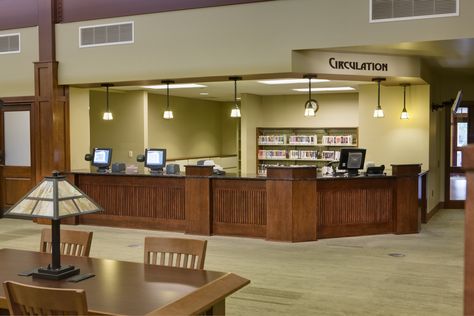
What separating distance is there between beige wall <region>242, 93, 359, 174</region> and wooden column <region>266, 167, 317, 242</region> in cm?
498

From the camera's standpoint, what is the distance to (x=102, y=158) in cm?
952

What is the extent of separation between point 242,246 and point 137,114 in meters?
5.80

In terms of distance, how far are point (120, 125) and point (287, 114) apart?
3980 millimetres

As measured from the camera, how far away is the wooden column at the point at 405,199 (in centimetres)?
837

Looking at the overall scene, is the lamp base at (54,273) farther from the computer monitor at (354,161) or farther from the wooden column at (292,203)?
the computer monitor at (354,161)

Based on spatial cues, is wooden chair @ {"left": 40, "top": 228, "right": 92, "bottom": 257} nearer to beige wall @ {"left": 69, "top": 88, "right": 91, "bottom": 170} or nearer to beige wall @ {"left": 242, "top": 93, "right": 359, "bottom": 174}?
beige wall @ {"left": 69, "top": 88, "right": 91, "bottom": 170}

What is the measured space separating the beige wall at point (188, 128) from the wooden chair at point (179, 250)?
961cm

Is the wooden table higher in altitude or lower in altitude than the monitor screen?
lower

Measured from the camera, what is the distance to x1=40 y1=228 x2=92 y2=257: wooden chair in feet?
11.8

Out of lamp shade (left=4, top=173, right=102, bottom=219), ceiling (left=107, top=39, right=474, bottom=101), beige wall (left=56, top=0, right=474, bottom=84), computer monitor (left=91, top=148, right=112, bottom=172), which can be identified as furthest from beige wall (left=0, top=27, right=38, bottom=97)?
lamp shade (left=4, top=173, right=102, bottom=219)

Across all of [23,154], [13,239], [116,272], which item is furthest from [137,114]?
[116,272]

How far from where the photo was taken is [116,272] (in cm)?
302

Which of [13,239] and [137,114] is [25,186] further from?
[137,114]

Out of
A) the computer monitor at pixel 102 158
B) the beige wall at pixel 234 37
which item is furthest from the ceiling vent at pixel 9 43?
the computer monitor at pixel 102 158
